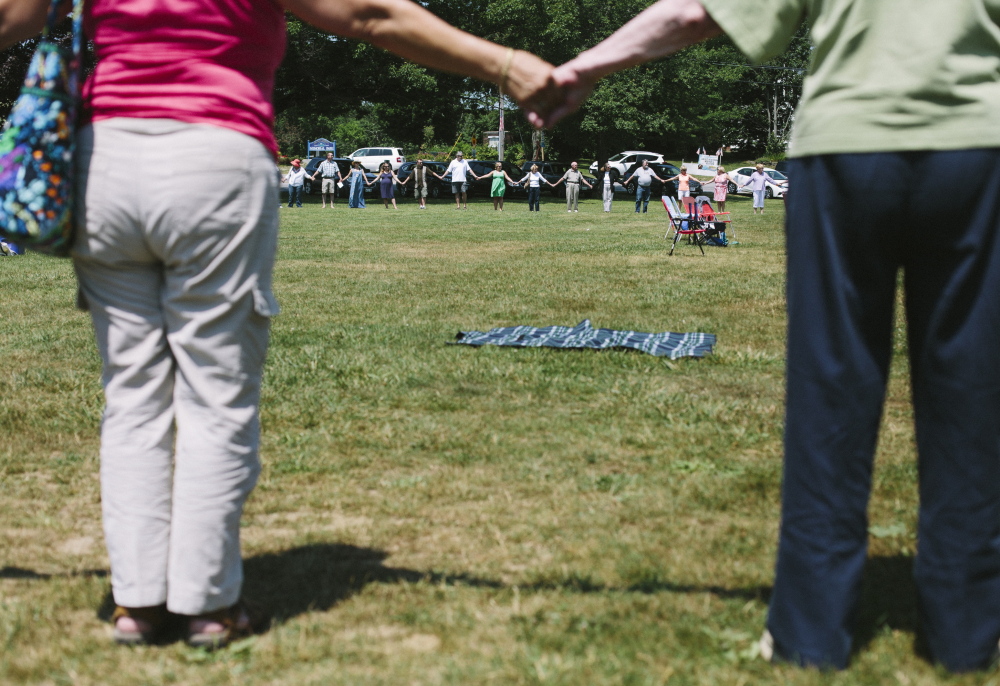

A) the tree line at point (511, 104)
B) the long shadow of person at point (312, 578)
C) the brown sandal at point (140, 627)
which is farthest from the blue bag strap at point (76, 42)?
the tree line at point (511, 104)

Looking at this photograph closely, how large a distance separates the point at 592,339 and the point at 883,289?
4.99m

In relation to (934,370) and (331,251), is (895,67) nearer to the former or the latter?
(934,370)

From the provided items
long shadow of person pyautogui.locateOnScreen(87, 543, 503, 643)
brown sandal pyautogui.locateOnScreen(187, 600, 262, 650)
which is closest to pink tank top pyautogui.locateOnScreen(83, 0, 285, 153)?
brown sandal pyautogui.locateOnScreen(187, 600, 262, 650)

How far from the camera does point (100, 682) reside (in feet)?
8.43

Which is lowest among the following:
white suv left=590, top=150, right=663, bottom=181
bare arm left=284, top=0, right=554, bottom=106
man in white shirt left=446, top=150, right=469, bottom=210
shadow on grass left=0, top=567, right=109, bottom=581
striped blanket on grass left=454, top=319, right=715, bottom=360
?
shadow on grass left=0, top=567, right=109, bottom=581

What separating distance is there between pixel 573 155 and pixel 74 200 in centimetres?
6136

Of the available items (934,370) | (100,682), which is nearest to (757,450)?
(934,370)

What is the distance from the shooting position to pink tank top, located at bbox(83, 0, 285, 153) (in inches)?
99.0

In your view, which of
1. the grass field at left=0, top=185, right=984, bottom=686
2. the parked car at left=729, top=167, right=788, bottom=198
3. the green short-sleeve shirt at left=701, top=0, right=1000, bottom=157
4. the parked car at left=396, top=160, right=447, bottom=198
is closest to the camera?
the green short-sleeve shirt at left=701, top=0, right=1000, bottom=157

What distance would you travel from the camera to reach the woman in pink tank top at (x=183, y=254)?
2.52 metres

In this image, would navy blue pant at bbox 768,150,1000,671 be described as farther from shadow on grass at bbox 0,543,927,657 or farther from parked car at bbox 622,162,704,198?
parked car at bbox 622,162,704,198

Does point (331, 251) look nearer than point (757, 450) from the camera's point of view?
No

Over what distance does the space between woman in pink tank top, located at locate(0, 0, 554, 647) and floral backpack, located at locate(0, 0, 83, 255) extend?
44 millimetres

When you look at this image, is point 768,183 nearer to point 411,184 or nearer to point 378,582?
point 411,184
